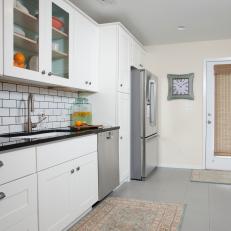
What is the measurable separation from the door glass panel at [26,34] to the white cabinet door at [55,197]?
89 cm

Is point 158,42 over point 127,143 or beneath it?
over

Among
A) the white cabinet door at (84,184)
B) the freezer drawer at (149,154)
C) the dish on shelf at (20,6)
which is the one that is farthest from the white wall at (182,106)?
the dish on shelf at (20,6)

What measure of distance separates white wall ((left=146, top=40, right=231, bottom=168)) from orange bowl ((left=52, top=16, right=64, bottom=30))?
8.62ft

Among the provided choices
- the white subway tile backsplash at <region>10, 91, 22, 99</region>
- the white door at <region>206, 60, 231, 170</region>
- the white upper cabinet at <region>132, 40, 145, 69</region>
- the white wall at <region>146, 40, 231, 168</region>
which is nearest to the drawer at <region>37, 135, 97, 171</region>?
the white subway tile backsplash at <region>10, 91, 22, 99</region>

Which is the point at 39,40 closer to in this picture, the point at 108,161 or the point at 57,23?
the point at 57,23

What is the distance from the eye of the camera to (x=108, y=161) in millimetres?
3061

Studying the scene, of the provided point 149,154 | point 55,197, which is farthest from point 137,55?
point 55,197

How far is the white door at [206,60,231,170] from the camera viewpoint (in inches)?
184

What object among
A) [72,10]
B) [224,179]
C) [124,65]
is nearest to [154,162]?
[224,179]

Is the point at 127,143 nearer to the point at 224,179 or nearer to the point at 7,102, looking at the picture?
the point at 224,179

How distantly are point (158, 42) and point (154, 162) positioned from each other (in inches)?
85.2

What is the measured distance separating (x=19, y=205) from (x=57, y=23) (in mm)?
1761

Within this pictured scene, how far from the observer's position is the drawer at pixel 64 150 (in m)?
1.86

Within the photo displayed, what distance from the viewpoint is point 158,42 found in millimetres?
4820
